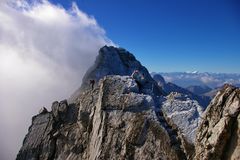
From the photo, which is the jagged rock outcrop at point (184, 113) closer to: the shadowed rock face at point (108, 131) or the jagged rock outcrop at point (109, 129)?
the jagged rock outcrop at point (109, 129)

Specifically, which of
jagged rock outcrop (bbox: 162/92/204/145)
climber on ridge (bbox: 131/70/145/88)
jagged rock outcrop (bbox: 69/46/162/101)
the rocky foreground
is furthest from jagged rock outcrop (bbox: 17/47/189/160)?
jagged rock outcrop (bbox: 69/46/162/101)

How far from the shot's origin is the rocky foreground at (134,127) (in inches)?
1339

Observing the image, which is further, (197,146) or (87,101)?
(87,101)

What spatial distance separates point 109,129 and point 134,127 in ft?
12.5

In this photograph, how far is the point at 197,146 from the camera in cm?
3616

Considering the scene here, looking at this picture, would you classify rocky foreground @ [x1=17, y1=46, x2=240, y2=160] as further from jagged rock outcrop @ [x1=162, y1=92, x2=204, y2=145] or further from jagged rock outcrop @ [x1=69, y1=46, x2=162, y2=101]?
jagged rock outcrop @ [x1=69, y1=46, x2=162, y2=101]

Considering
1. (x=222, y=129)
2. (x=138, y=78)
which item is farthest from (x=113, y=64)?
(x=222, y=129)

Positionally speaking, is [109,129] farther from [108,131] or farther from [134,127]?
[134,127]

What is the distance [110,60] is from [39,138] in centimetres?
4423

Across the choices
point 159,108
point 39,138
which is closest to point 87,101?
point 39,138

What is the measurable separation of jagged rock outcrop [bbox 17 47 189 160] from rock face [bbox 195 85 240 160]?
7600mm

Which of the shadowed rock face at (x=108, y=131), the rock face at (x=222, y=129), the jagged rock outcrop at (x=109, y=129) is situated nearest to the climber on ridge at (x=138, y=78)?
the jagged rock outcrop at (x=109, y=129)

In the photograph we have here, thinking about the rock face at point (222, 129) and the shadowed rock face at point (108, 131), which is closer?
the rock face at point (222, 129)

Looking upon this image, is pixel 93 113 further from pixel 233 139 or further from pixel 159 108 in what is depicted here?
pixel 233 139
